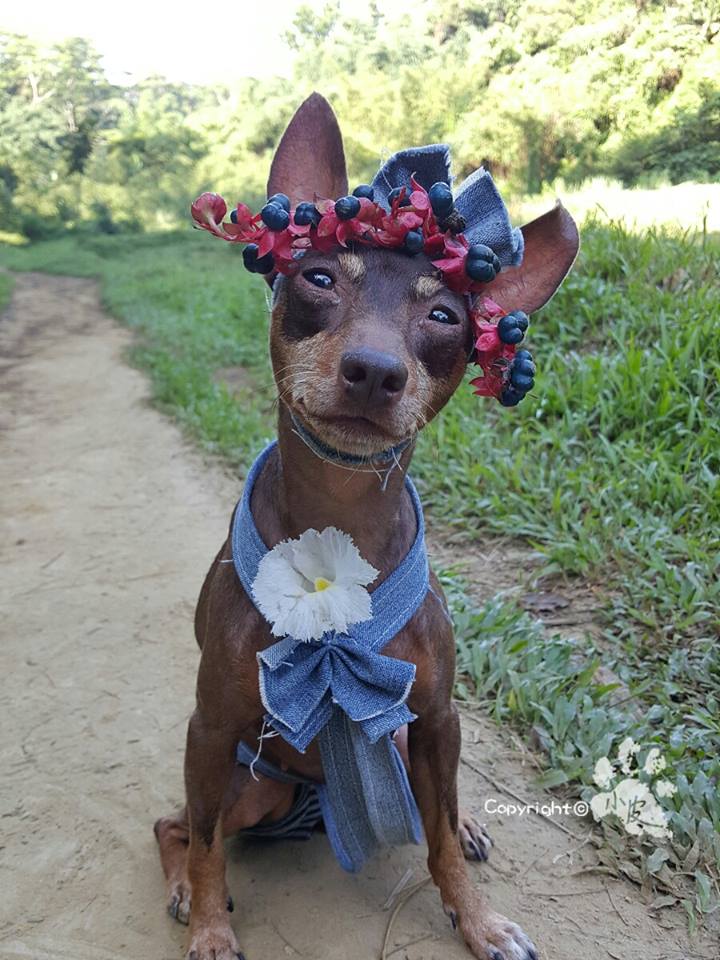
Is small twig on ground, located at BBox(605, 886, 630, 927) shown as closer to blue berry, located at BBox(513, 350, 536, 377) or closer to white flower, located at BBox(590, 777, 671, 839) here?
white flower, located at BBox(590, 777, 671, 839)

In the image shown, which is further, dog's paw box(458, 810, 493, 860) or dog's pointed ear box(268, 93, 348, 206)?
dog's paw box(458, 810, 493, 860)

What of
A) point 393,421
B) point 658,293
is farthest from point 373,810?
point 658,293

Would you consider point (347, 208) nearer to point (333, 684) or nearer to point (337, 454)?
point (337, 454)

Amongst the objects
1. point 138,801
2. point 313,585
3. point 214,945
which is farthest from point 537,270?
point 138,801

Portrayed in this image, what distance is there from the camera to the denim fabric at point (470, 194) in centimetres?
191

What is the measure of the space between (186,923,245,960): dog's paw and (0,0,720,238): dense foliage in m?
6.00

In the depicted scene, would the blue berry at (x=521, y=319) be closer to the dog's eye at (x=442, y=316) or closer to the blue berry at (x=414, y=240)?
the dog's eye at (x=442, y=316)

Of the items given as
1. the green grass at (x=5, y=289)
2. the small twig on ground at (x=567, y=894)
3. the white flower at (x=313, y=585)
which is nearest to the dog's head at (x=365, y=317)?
the white flower at (x=313, y=585)

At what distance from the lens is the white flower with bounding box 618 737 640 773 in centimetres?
275

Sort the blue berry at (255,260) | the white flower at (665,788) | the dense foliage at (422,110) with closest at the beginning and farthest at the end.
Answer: the blue berry at (255,260)
the white flower at (665,788)
the dense foliage at (422,110)

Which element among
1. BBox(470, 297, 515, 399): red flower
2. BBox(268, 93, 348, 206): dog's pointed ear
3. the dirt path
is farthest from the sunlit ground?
BBox(470, 297, 515, 399): red flower

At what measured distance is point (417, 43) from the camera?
12984 mm

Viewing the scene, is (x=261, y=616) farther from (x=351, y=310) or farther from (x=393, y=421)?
(x=351, y=310)

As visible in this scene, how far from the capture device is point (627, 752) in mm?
2785
